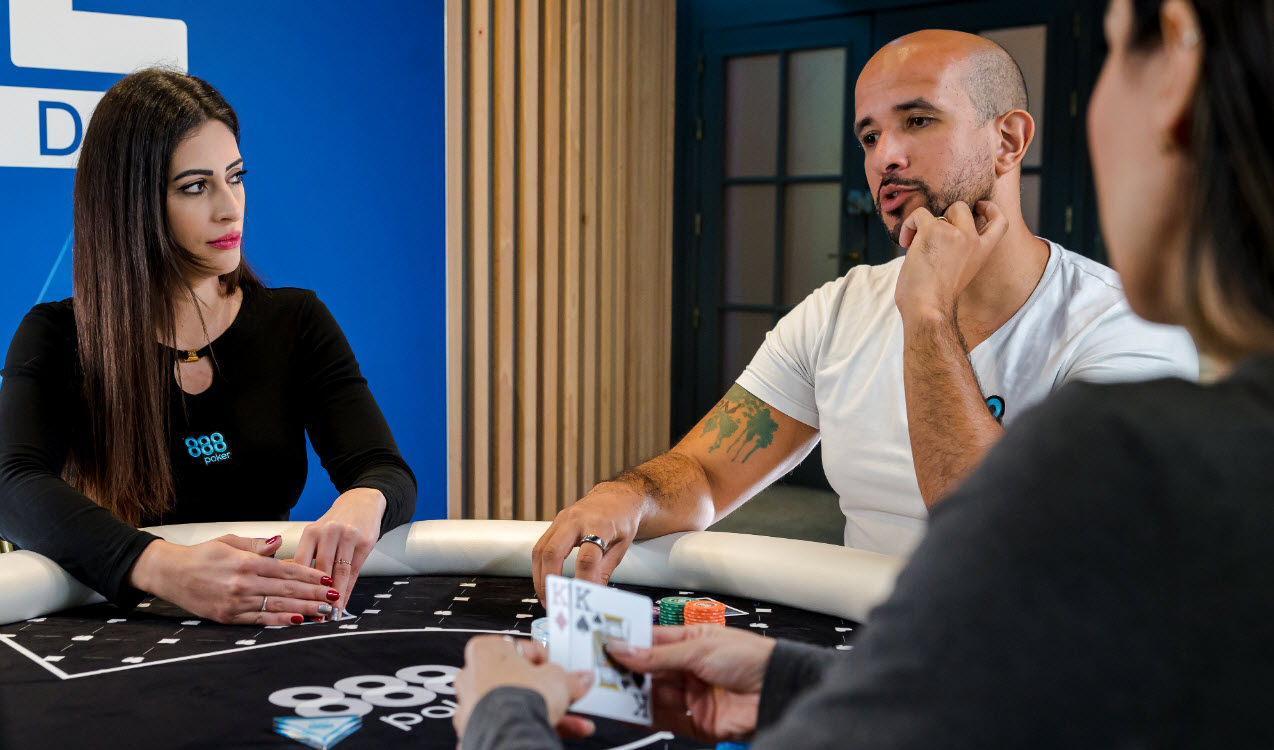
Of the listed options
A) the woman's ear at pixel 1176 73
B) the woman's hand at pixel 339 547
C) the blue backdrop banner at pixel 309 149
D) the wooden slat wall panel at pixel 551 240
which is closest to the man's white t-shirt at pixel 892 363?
the woman's hand at pixel 339 547

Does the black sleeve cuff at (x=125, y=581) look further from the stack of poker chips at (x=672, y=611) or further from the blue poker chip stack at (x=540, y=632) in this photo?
the stack of poker chips at (x=672, y=611)

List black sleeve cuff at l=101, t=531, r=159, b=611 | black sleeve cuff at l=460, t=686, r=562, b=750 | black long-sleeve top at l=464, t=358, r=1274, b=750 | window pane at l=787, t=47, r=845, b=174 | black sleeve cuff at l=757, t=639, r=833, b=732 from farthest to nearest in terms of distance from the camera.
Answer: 1. window pane at l=787, t=47, r=845, b=174
2. black sleeve cuff at l=101, t=531, r=159, b=611
3. black sleeve cuff at l=757, t=639, r=833, b=732
4. black sleeve cuff at l=460, t=686, r=562, b=750
5. black long-sleeve top at l=464, t=358, r=1274, b=750

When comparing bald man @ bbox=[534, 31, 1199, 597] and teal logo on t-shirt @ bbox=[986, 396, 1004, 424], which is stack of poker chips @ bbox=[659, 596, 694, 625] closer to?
bald man @ bbox=[534, 31, 1199, 597]

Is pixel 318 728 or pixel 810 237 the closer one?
pixel 318 728

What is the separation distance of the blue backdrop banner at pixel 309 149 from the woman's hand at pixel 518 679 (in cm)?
306

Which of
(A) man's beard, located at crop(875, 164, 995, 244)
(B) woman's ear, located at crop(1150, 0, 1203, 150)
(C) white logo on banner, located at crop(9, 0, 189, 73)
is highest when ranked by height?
(C) white logo on banner, located at crop(9, 0, 189, 73)

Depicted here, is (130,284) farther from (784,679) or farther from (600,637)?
(784,679)

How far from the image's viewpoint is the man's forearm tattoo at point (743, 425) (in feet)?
6.97

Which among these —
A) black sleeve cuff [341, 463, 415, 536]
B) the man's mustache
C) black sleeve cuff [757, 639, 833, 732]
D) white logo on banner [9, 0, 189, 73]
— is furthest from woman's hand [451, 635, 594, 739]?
white logo on banner [9, 0, 189, 73]

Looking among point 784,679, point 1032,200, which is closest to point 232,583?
point 784,679

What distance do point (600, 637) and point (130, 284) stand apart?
1.45 metres

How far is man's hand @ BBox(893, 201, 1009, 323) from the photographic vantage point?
1771mm

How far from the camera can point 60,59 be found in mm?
3367

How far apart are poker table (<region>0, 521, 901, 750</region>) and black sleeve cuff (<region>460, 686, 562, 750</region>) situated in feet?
1.07
